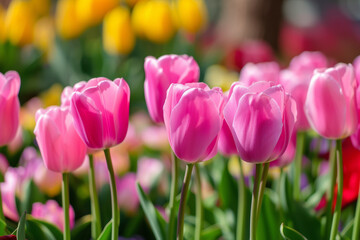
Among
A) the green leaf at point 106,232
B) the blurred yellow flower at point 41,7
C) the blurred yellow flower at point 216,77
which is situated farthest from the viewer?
the blurred yellow flower at point 41,7

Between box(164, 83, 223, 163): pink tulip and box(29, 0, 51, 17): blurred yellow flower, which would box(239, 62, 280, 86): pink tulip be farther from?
box(29, 0, 51, 17): blurred yellow flower

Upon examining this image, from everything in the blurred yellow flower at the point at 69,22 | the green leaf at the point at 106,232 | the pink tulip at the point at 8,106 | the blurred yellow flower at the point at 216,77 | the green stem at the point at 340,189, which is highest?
the pink tulip at the point at 8,106

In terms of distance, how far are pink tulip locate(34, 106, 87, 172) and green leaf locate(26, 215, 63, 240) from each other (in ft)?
0.37

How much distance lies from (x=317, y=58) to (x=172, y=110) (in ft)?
2.09

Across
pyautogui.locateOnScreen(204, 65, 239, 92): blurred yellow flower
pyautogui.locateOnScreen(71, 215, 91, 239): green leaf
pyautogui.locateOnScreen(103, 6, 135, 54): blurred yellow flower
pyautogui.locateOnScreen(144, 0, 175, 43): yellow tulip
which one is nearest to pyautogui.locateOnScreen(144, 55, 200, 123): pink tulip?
pyautogui.locateOnScreen(71, 215, 91, 239): green leaf

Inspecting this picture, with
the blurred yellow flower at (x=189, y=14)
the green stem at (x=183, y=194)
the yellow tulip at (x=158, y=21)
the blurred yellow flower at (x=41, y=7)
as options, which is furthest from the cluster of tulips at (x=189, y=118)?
the blurred yellow flower at (x=41, y=7)

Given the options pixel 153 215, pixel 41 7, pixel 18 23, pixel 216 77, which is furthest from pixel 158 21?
pixel 153 215

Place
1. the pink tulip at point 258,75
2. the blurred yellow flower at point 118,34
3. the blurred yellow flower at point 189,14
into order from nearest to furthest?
the pink tulip at point 258,75, the blurred yellow flower at point 118,34, the blurred yellow flower at point 189,14

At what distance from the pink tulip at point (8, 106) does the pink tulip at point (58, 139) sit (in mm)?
51

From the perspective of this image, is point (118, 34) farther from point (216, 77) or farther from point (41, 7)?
point (41, 7)

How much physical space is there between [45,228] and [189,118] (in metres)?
0.27

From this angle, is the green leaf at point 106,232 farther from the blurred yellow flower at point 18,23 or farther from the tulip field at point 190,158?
the blurred yellow flower at point 18,23

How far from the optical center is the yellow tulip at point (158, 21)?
2.17 metres

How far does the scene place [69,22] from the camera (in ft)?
7.32
